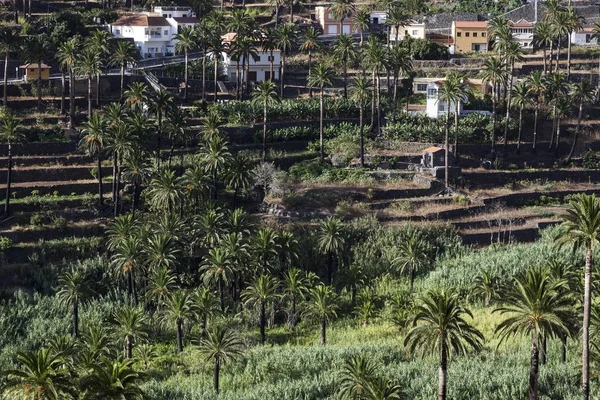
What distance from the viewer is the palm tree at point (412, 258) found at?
82562 mm

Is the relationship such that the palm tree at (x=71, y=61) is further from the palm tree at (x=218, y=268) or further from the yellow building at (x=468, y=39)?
the yellow building at (x=468, y=39)

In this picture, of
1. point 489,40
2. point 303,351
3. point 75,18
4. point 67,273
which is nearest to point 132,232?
point 67,273

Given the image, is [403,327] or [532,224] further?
[532,224]

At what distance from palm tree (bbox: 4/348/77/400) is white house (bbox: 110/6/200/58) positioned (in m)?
73.9

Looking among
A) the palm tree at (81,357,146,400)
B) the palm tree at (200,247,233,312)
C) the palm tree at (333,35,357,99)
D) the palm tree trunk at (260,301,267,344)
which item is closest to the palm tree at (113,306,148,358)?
the palm tree at (200,247,233,312)

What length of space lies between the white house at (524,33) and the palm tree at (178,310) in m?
70.6

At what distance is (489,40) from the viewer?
12800 cm

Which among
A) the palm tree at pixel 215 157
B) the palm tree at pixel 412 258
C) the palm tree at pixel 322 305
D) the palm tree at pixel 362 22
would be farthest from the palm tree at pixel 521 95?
the palm tree at pixel 322 305

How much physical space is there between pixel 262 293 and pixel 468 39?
65048 millimetres

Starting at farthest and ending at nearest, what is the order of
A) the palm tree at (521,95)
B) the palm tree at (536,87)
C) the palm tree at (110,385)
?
the palm tree at (536,87) < the palm tree at (521,95) < the palm tree at (110,385)

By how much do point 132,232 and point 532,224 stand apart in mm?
35649

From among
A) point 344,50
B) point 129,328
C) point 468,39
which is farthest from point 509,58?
point 129,328

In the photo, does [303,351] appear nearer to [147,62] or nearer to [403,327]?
[403,327]

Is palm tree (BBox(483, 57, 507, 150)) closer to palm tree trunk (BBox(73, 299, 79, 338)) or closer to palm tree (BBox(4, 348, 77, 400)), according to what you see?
palm tree trunk (BBox(73, 299, 79, 338))
